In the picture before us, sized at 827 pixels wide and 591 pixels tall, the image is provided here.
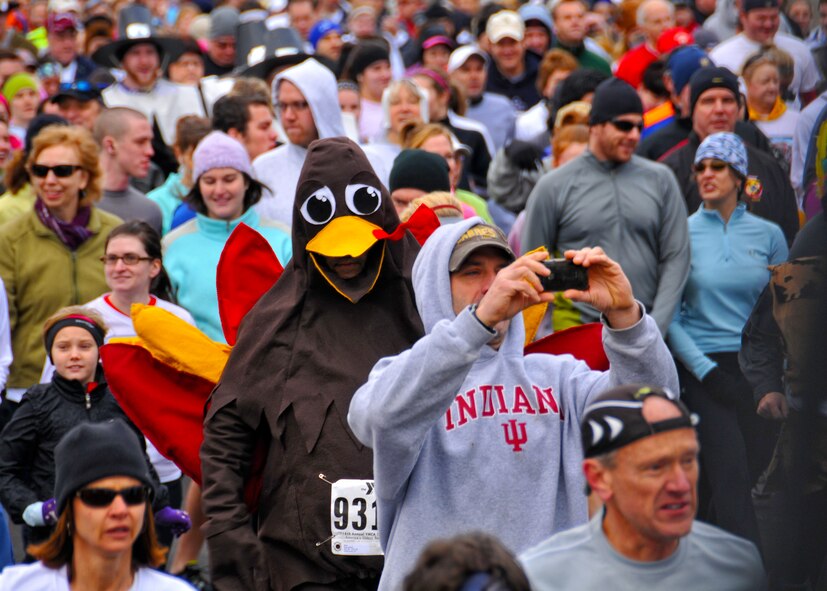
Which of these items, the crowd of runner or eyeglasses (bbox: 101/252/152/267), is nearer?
the crowd of runner

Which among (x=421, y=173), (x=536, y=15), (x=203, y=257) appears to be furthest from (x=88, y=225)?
(x=536, y=15)

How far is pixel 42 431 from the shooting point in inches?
277

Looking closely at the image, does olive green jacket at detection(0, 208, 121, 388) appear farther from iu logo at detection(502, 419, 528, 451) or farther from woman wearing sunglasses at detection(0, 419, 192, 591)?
iu logo at detection(502, 419, 528, 451)

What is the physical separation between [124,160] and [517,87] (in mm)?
5041

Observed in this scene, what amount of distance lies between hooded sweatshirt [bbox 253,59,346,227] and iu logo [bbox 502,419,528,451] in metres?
4.43

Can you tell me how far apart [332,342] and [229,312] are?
0.69 meters

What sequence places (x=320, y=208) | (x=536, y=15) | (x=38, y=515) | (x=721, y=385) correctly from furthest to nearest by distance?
Result: (x=536, y=15)
(x=721, y=385)
(x=38, y=515)
(x=320, y=208)

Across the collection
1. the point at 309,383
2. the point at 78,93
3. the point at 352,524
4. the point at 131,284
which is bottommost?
the point at 352,524

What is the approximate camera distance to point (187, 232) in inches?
329

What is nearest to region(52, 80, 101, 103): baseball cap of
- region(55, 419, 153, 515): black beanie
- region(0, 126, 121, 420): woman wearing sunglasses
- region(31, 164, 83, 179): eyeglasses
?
region(0, 126, 121, 420): woman wearing sunglasses

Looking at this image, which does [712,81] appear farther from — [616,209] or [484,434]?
[484,434]

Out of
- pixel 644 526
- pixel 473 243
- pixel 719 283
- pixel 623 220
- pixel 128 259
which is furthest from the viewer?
pixel 623 220

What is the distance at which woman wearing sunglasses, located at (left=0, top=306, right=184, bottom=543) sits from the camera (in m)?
6.89

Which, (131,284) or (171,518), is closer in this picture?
(171,518)
